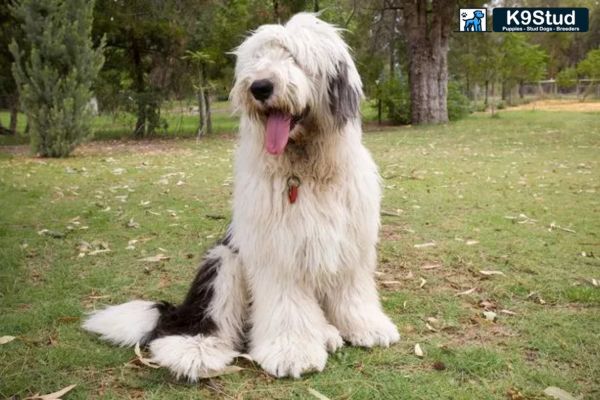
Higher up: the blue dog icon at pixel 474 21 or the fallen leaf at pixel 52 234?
the blue dog icon at pixel 474 21

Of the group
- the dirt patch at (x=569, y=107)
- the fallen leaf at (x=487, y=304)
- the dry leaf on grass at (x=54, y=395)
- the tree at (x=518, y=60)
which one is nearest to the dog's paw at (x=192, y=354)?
the dry leaf on grass at (x=54, y=395)

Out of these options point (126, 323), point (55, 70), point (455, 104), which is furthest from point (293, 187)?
point (455, 104)

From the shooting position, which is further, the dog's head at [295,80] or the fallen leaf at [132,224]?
the fallen leaf at [132,224]

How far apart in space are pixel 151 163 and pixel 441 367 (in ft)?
32.0

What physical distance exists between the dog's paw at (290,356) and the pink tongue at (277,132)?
1007 mm

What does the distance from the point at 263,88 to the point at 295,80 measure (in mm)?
172

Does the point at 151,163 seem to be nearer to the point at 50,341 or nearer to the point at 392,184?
the point at 392,184

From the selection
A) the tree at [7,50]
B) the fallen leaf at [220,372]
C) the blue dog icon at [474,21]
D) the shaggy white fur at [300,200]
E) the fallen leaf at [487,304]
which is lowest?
the fallen leaf at [487,304]

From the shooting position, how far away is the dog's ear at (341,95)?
2.90 metres

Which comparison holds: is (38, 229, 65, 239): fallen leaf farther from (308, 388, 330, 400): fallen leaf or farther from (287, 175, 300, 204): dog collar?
(308, 388, 330, 400): fallen leaf

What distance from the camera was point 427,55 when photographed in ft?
62.5

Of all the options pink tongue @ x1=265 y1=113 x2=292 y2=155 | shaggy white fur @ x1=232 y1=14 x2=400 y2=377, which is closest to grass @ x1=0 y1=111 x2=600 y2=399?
shaggy white fur @ x1=232 y1=14 x2=400 y2=377

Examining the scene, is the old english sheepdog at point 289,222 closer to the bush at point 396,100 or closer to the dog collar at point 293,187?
the dog collar at point 293,187

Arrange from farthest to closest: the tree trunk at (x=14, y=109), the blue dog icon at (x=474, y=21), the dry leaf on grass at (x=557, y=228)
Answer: the blue dog icon at (x=474, y=21), the tree trunk at (x=14, y=109), the dry leaf on grass at (x=557, y=228)
